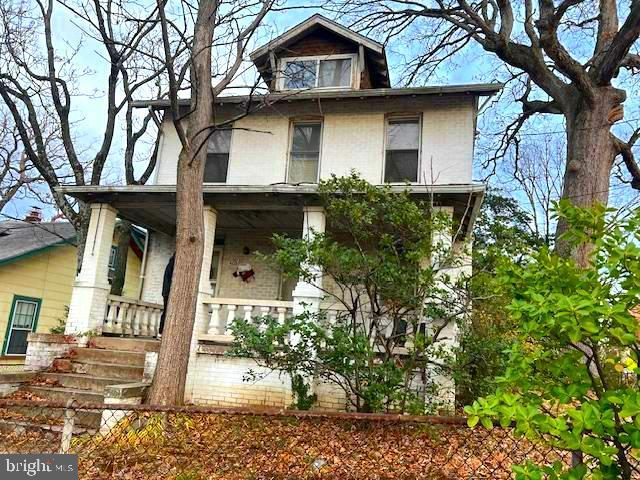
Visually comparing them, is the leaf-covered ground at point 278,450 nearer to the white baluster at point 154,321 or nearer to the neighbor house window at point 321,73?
the white baluster at point 154,321

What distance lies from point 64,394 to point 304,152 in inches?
258

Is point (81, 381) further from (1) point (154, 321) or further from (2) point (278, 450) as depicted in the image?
(2) point (278, 450)

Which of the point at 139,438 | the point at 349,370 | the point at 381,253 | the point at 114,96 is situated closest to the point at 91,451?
the point at 139,438

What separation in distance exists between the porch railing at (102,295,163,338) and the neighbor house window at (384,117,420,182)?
6.11 meters

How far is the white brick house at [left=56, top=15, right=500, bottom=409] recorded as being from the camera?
822 centimetres

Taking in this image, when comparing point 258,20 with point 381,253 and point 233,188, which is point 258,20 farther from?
point 381,253

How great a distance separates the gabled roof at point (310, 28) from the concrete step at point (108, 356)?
282 inches

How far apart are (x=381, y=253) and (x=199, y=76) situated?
430cm

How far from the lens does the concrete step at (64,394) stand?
22.4 ft

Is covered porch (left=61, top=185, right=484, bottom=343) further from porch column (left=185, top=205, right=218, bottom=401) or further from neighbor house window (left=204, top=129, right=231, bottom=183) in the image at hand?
neighbor house window (left=204, top=129, right=231, bottom=183)

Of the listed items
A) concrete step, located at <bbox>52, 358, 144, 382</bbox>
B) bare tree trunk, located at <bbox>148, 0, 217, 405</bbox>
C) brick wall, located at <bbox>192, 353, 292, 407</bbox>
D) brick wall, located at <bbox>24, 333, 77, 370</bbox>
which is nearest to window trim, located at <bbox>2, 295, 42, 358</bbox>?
brick wall, located at <bbox>24, 333, 77, 370</bbox>

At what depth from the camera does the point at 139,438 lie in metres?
5.44

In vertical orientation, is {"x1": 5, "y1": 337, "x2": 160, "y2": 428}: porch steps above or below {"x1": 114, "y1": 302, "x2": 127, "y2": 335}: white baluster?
below

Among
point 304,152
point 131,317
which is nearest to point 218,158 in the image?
point 304,152
